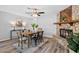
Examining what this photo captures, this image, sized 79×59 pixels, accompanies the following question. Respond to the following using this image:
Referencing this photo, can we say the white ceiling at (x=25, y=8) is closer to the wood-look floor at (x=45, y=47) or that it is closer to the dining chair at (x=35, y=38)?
the dining chair at (x=35, y=38)

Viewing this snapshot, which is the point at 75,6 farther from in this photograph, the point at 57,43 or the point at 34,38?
the point at 34,38

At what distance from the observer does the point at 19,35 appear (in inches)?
136

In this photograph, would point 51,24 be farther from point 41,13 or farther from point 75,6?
point 75,6

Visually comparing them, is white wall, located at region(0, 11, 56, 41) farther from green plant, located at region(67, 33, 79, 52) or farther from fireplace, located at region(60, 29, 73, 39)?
green plant, located at region(67, 33, 79, 52)

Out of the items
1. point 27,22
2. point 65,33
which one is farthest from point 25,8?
point 65,33

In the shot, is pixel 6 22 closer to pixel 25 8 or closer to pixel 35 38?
pixel 25 8

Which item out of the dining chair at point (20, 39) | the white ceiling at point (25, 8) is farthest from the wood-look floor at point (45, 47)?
the white ceiling at point (25, 8)

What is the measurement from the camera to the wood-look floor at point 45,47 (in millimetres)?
3339

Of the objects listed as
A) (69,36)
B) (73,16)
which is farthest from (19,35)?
(73,16)

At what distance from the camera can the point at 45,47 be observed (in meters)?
3.43

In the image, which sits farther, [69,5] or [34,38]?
[34,38]
